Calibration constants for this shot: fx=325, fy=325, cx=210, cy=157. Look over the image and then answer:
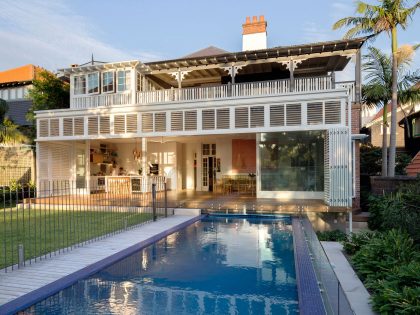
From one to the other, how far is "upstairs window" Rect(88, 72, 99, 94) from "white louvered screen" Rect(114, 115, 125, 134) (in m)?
2.13

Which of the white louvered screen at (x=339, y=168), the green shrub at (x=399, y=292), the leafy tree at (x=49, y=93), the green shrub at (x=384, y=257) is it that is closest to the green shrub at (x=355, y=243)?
the green shrub at (x=384, y=257)

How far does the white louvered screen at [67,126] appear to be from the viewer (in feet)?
49.5

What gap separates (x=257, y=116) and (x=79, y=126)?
8.20 meters

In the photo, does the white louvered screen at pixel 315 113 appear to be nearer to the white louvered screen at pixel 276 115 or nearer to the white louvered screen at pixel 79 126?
the white louvered screen at pixel 276 115

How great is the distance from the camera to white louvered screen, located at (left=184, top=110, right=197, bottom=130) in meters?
13.4

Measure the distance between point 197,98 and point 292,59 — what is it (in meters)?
4.24

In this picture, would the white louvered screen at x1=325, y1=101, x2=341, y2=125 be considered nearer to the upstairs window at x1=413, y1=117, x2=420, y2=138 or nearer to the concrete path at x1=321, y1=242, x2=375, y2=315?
the concrete path at x1=321, y1=242, x2=375, y2=315

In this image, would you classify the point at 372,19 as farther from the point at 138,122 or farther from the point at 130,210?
the point at 130,210

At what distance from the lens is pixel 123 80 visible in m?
15.0

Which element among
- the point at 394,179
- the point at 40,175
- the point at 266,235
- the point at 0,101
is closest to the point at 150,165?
the point at 40,175

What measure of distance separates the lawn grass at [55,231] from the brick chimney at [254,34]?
433 inches

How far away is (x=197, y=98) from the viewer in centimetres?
1415

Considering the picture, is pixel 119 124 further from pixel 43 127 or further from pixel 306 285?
pixel 306 285

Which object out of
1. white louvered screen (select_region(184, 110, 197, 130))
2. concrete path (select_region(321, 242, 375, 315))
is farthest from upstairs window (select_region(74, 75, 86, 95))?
concrete path (select_region(321, 242, 375, 315))
